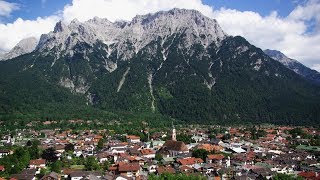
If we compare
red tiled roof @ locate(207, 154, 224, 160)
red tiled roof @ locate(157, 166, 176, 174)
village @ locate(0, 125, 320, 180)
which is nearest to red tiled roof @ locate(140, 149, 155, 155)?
village @ locate(0, 125, 320, 180)

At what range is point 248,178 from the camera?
75312 mm

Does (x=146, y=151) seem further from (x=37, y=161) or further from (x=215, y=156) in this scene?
(x=37, y=161)

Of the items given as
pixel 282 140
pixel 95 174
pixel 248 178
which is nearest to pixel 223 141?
pixel 282 140

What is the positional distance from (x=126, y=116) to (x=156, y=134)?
53817mm

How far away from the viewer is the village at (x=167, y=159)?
77.4 metres

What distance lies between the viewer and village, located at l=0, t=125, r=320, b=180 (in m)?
77.4

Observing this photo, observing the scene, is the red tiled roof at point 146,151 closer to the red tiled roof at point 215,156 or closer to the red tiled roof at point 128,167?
the red tiled roof at point 215,156

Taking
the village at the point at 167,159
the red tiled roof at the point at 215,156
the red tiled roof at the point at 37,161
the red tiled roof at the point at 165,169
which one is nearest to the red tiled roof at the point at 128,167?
the village at the point at 167,159

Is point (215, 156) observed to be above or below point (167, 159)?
above

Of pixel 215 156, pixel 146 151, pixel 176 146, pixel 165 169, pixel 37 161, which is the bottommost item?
pixel 165 169

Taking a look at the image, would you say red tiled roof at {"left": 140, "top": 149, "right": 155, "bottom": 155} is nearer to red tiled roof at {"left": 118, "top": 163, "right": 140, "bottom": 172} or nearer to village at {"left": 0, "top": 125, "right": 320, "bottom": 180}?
village at {"left": 0, "top": 125, "right": 320, "bottom": 180}

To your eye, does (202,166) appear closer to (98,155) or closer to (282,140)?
(98,155)

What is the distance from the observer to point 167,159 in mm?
97500

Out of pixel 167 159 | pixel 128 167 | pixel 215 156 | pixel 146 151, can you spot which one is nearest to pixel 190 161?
pixel 215 156
